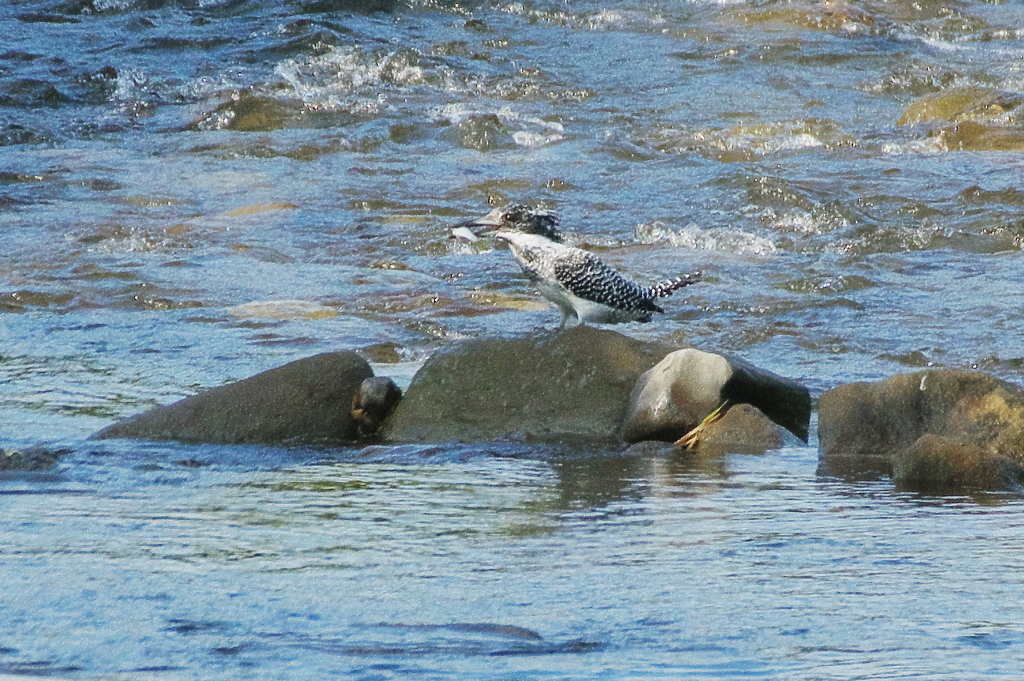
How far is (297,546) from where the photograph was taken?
166 inches

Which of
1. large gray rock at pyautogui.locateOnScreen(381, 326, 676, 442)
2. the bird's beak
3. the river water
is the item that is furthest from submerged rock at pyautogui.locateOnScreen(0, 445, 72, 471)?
the bird's beak

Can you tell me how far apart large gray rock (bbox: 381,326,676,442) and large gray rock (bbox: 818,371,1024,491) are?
879 millimetres

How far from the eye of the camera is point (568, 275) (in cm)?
686

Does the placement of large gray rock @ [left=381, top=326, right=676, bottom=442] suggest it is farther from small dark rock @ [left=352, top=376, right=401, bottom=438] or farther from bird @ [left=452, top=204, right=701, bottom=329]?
bird @ [left=452, top=204, right=701, bottom=329]

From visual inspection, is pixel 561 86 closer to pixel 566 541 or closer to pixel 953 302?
pixel 953 302

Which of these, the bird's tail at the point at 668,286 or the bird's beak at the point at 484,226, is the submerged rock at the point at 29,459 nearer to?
the bird's beak at the point at 484,226

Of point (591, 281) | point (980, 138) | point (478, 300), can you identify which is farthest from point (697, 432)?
point (980, 138)

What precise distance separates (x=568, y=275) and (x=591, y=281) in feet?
0.36

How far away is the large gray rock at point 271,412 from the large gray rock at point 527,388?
0.80 feet

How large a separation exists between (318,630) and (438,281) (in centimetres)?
634

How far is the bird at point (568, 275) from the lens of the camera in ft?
22.6

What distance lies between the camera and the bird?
6.89 meters

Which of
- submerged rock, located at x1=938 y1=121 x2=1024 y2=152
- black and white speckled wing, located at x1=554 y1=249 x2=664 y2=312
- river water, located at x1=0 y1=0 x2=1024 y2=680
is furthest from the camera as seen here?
submerged rock, located at x1=938 y1=121 x2=1024 y2=152

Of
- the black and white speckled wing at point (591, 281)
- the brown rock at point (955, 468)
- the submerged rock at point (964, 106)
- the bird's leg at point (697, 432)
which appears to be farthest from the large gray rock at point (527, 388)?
the submerged rock at point (964, 106)
